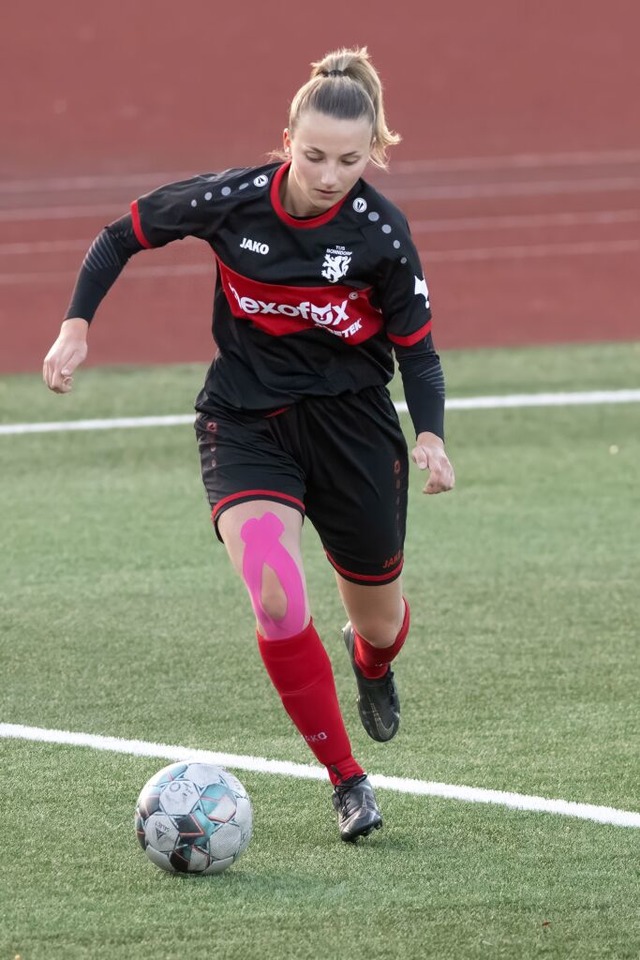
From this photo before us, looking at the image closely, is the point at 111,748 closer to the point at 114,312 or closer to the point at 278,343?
the point at 278,343

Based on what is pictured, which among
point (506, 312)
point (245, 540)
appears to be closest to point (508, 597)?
point (245, 540)

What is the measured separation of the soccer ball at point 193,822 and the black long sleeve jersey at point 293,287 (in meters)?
1.02

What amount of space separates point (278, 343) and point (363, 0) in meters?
19.5

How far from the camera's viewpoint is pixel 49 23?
70.8ft

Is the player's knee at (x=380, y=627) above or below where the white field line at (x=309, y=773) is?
above

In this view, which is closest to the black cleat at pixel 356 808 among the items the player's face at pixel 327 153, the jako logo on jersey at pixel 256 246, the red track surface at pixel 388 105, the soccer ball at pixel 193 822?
the soccer ball at pixel 193 822

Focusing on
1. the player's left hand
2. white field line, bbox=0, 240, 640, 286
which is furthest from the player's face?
white field line, bbox=0, 240, 640, 286

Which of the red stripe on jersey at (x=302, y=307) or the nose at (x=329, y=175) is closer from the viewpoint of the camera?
the nose at (x=329, y=175)

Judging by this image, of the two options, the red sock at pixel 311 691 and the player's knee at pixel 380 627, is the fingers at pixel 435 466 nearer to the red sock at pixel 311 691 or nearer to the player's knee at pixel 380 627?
the red sock at pixel 311 691

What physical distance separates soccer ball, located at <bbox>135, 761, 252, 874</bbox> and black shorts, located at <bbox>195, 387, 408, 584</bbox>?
74 centimetres

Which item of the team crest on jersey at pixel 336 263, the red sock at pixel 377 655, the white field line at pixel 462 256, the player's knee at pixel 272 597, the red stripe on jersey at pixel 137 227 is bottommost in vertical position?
the red sock at pixel 377 655

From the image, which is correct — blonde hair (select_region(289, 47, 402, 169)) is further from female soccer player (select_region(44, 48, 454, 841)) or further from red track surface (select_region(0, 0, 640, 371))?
red track surface (select_region(0, 0, 640, 371))

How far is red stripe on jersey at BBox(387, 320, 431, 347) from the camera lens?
414cm

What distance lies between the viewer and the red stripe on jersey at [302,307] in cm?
412
